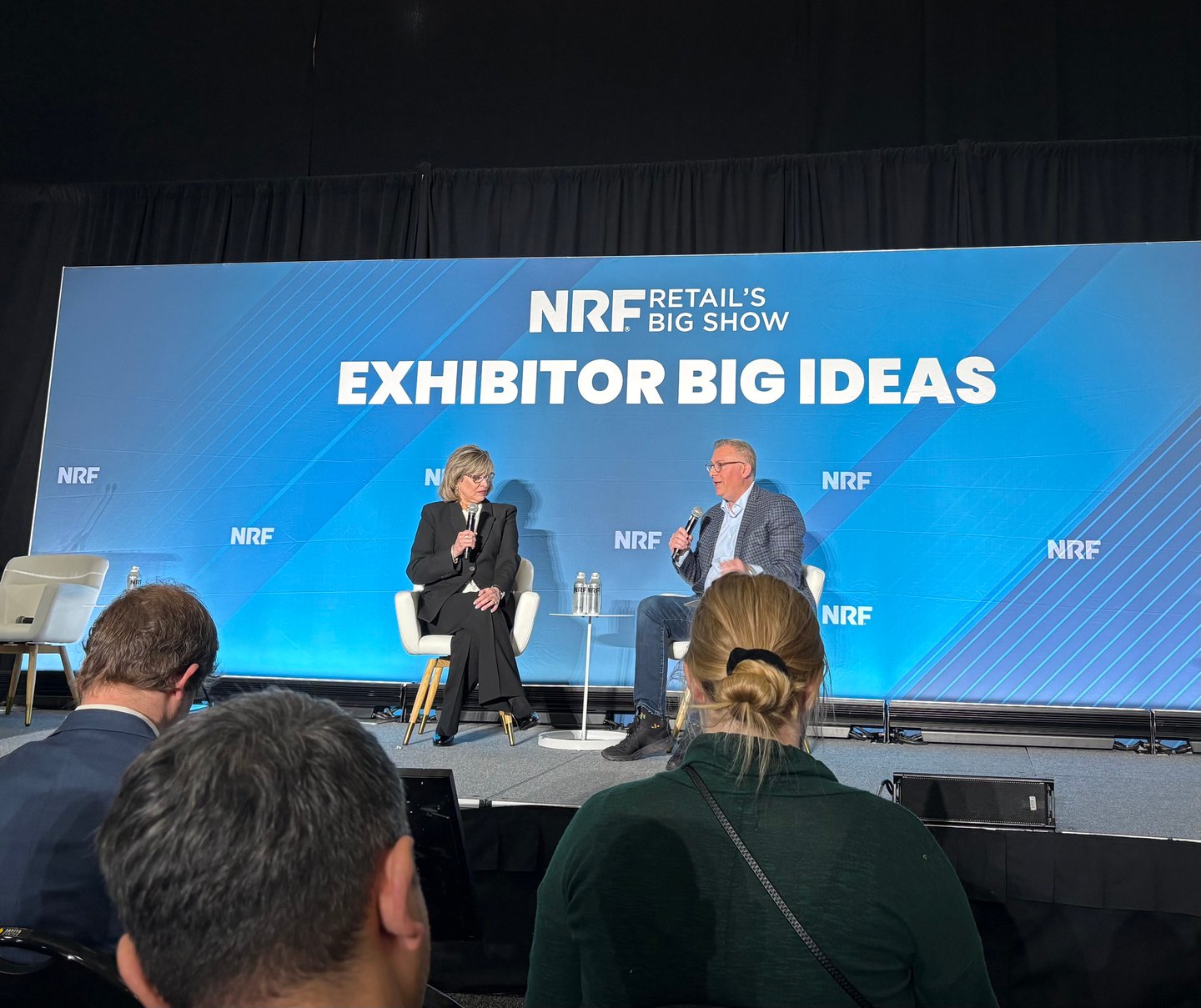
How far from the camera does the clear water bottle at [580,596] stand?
4809 millimetres

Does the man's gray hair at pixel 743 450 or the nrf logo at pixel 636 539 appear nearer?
the man's gray hair at pixel 743 450

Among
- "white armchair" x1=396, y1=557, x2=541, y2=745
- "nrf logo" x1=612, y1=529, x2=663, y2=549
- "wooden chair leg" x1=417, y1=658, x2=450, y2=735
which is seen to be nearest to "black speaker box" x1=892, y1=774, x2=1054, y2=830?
"white armchair" x1=396, y1=557, x2=541, y2=745

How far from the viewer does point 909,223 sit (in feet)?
18.2

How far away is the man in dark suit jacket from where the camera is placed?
113cm

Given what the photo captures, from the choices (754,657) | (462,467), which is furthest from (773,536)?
(754,657)

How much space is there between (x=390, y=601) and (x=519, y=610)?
101 cm

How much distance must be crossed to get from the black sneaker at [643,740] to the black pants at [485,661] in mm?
504

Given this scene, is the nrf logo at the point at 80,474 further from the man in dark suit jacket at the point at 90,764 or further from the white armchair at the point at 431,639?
the man in dark suit jacket at the point at 90,764

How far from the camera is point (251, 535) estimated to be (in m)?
5.48

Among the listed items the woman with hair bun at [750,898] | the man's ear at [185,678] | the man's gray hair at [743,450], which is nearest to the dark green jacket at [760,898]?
the woman with hair bun at [750,898]

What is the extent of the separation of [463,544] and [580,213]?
2.41 m

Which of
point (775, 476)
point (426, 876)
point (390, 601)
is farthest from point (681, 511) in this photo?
point (426, 876)

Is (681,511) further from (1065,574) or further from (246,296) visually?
(246,296)

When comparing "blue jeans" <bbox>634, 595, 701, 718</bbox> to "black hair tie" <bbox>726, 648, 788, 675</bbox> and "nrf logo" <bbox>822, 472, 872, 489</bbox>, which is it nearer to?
"nrf logo" <bbox>822, 472, 872, 489</bbox>
